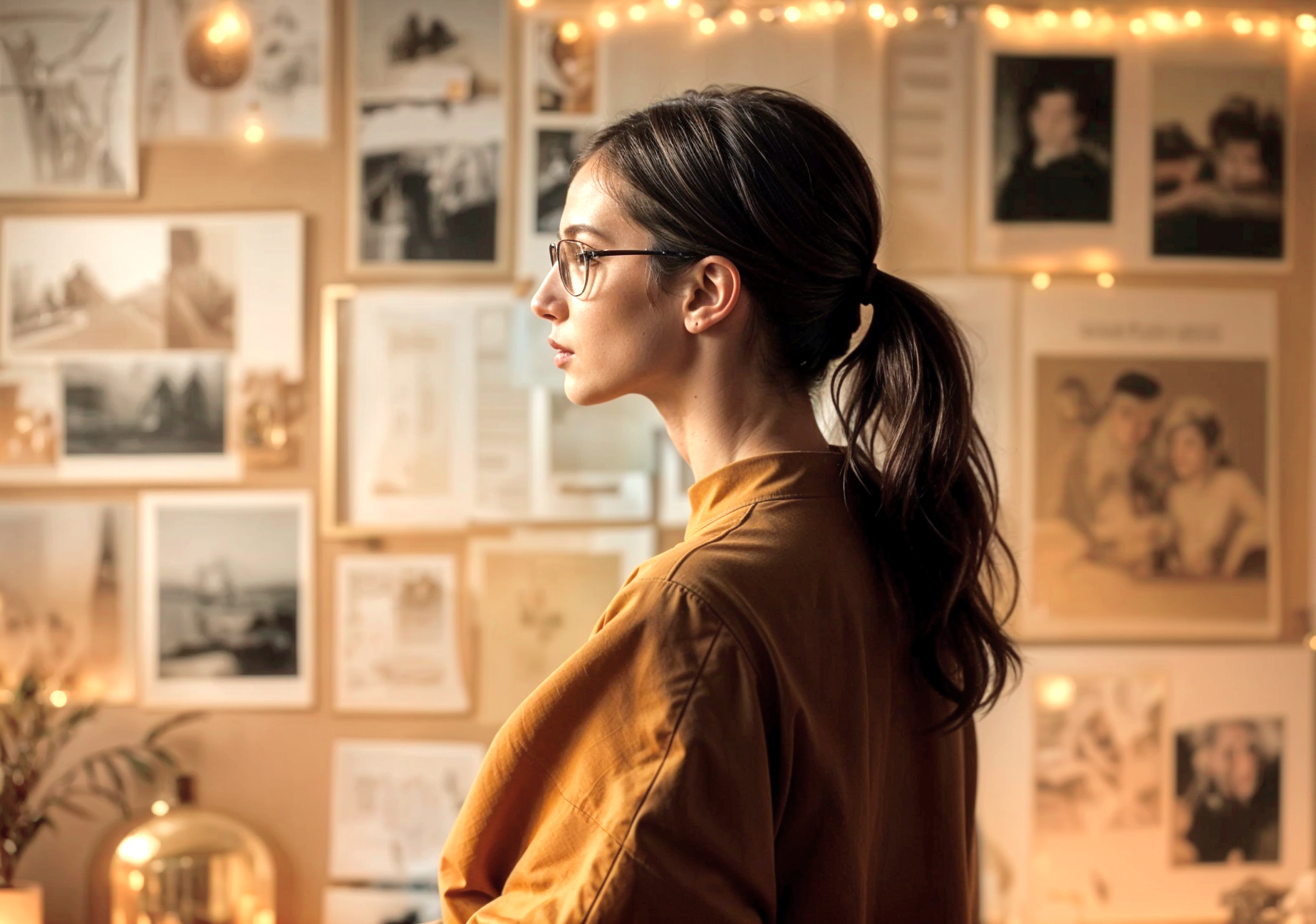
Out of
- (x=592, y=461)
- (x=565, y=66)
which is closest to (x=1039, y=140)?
(x=565, y=66)

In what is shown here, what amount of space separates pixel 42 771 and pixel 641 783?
1653mm

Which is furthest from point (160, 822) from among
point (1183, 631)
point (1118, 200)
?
point (1118, 200)

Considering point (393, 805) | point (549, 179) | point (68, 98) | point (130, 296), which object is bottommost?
point (393, 805)

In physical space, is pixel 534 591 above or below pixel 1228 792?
above

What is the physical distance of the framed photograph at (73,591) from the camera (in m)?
1.97

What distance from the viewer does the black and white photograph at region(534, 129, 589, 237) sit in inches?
77.8

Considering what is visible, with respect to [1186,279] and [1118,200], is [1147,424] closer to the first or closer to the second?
[1186,279]

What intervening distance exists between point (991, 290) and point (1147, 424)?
1.22ft

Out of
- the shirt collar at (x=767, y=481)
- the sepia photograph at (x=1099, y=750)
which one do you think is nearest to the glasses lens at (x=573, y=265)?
the shirt collar at (x=767, y=481)

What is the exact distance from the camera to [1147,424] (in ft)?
6.74

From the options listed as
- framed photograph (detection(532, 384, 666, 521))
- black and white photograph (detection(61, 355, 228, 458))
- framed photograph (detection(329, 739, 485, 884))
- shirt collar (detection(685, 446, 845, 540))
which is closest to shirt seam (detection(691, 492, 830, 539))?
shirt collar (detection(685, 446, 845, 540))

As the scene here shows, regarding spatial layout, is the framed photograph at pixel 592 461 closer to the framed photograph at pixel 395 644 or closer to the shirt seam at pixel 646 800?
the framed photograph at pixel 395 644

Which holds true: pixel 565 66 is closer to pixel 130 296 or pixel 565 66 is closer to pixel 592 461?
pixel 592 461

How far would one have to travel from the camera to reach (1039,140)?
79.7 inches
